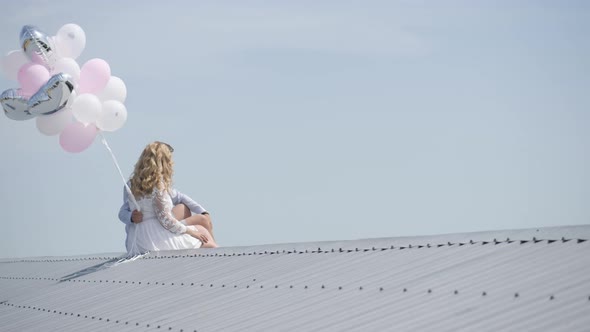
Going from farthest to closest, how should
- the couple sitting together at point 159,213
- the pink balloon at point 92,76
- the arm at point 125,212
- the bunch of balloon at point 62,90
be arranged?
the arm at point 125,212
the pink balloon at point 92,76
the couple sitting together at point 159,213
the bunch of balloon at point 62,90

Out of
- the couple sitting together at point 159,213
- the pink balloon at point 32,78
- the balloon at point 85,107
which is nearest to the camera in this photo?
the pink balloon at point 32,78

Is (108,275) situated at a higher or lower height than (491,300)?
higher

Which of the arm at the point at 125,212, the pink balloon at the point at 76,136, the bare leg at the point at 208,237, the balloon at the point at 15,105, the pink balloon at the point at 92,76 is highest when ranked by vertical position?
the pink balloon at the point at 92,76

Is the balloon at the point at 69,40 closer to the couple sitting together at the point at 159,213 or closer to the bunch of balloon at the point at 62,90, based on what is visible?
the bunch of balloon at the point at 62,90

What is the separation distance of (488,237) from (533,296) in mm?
2291

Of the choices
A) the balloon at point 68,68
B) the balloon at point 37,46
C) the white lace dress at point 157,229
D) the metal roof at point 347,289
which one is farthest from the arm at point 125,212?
the balloon at point 37,46

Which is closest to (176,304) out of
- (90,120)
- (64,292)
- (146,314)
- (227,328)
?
(146,314)

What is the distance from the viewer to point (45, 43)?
514 inches

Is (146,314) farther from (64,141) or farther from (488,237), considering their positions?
(64,141)

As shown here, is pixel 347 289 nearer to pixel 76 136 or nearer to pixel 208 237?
pixel 208 237

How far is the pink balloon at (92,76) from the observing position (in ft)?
43.7

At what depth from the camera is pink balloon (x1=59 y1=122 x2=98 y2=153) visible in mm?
13359

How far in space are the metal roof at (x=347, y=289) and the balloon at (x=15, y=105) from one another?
233cm

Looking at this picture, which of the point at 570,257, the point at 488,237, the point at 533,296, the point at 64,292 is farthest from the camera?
the point at 64,292
